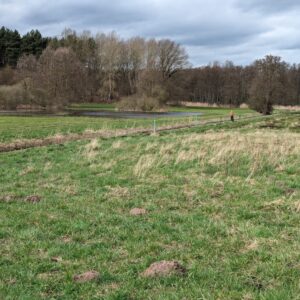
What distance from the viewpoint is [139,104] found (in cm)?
9000

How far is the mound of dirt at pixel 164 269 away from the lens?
6.09m

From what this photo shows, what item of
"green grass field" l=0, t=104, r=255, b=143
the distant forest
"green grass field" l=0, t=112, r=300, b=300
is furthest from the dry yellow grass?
the distant forest

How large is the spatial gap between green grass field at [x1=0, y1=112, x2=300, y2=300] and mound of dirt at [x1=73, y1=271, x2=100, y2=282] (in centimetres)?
8

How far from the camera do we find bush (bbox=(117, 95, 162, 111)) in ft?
296

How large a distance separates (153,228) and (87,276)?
8.23ft

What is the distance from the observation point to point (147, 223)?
867cm

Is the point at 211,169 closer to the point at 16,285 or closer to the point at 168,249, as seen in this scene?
the point at 168,249

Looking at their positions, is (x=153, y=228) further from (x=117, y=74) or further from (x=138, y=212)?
(x=117, y=74)

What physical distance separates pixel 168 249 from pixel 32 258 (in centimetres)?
205

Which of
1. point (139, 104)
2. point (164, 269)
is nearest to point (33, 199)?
point (164, 269)

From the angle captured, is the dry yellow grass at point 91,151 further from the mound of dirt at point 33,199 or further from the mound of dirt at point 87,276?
the mound of dirt at point 87,276

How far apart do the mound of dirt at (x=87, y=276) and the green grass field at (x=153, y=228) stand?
78mm

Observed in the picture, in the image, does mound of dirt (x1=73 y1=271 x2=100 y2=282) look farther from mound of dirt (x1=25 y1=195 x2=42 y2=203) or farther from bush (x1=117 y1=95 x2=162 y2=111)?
bush (x1=117 y1=95 x2=162 y2=111)

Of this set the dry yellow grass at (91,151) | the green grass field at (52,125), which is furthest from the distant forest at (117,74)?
the dry yellow grass at (91,151)
